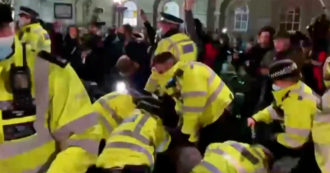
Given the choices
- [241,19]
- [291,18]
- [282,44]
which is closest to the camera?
[282,44]

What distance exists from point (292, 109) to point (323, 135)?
454mm

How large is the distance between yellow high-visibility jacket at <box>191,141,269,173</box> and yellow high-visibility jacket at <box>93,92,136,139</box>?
2.00 ft

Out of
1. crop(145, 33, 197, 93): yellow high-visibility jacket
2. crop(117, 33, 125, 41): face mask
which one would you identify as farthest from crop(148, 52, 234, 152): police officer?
crop(117, 33, 125, 41): face mask

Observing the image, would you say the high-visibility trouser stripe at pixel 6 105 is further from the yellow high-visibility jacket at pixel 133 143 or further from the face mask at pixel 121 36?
the face mask at pixel 121 36

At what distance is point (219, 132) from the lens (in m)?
4.76

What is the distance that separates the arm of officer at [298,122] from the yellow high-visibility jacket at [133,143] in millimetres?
→ 985

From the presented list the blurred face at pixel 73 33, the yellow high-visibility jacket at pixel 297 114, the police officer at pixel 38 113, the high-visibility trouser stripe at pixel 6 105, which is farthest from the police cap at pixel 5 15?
the blurred face at pixel 73 33

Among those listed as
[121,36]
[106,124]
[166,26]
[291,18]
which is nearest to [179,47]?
[166,26]

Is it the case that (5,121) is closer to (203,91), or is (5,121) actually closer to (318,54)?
(203,91)

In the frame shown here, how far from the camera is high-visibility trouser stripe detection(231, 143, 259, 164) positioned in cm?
325

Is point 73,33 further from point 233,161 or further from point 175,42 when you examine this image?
point 233,161

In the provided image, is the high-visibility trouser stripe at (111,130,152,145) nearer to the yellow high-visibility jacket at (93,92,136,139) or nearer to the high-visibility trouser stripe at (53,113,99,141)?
the yellow high-visibility jacket at (93,92,136,139)

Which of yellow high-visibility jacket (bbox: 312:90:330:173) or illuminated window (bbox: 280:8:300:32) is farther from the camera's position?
illuminated window (bbox: 280:8:300:32)

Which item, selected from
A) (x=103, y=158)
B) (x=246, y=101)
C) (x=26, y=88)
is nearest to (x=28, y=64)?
(x=26, y=88)
